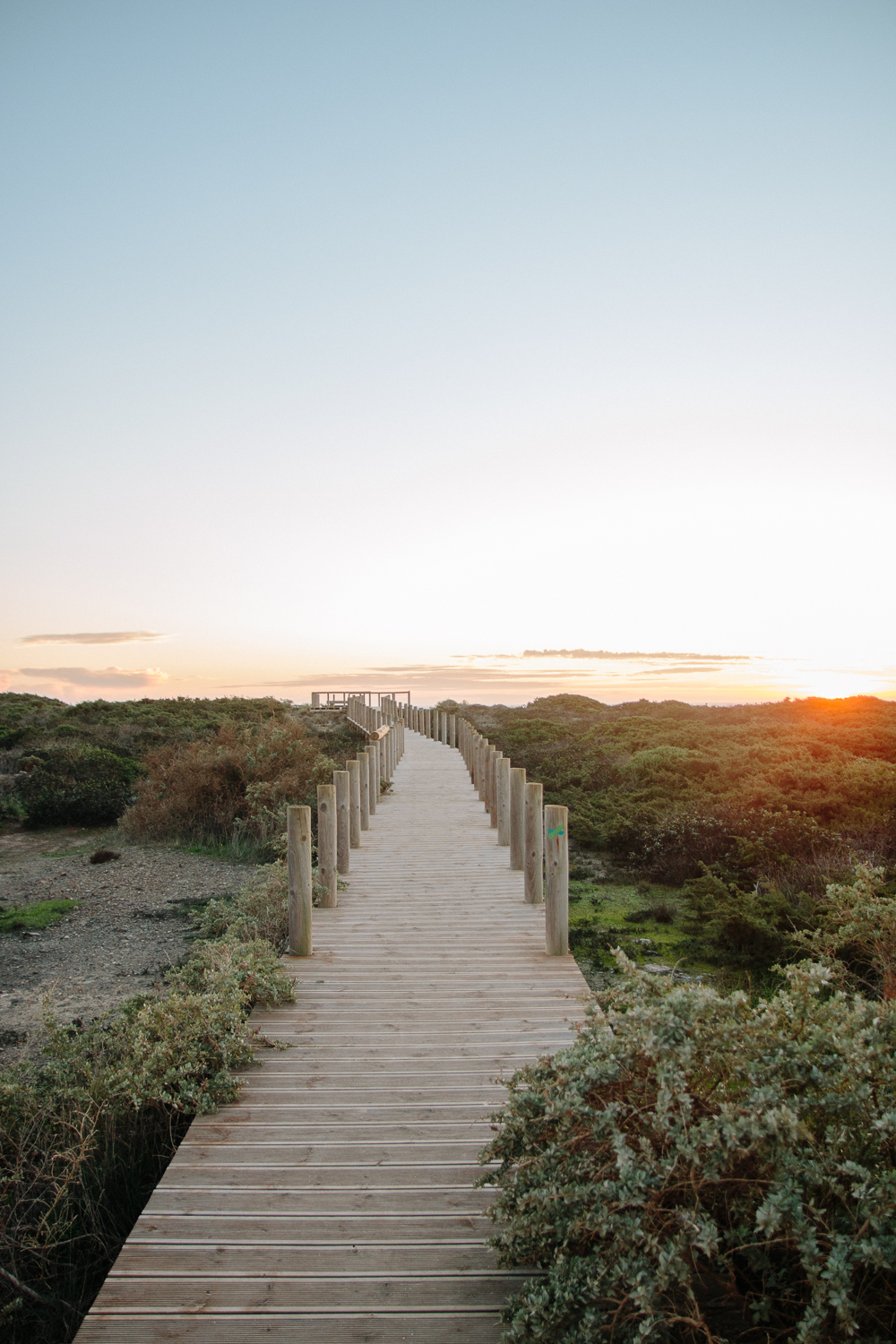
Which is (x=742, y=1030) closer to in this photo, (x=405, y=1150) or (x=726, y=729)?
(x=405, y=1150)

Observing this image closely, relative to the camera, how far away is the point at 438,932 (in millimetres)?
7637

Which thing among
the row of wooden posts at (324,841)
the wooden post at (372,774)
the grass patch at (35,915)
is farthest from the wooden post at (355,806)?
the grass patch at (35,915)

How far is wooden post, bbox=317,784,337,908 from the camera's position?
8367 millimetres

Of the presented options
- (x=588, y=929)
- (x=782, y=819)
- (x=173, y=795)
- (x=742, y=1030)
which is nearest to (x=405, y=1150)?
(x=742, y=1030)

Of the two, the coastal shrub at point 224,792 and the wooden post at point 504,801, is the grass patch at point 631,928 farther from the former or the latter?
the coastal shrub at point 224,792

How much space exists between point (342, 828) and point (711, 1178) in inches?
300

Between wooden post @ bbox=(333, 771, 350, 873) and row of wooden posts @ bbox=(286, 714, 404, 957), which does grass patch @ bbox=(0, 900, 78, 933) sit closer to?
row of wooden posts @ bbox=(286, 714, 404, 957)

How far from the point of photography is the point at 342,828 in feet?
32.1

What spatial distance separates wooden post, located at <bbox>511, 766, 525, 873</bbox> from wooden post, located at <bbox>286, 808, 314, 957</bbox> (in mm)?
3698

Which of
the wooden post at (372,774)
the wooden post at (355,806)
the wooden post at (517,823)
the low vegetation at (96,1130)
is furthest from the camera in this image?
the wooden post at (372,774)

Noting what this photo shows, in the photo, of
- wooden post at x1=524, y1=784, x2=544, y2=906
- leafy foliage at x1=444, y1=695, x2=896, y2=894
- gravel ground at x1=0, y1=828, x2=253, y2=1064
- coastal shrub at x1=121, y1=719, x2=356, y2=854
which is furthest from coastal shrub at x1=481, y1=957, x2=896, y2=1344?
coastal shrub at x1=121, y1=719, x2=356, y2=854

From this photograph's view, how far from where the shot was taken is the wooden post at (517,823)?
10.0m

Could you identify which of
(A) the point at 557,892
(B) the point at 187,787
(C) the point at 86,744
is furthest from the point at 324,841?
(C) the point at 86,744

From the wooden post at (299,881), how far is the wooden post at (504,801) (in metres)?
4.73
